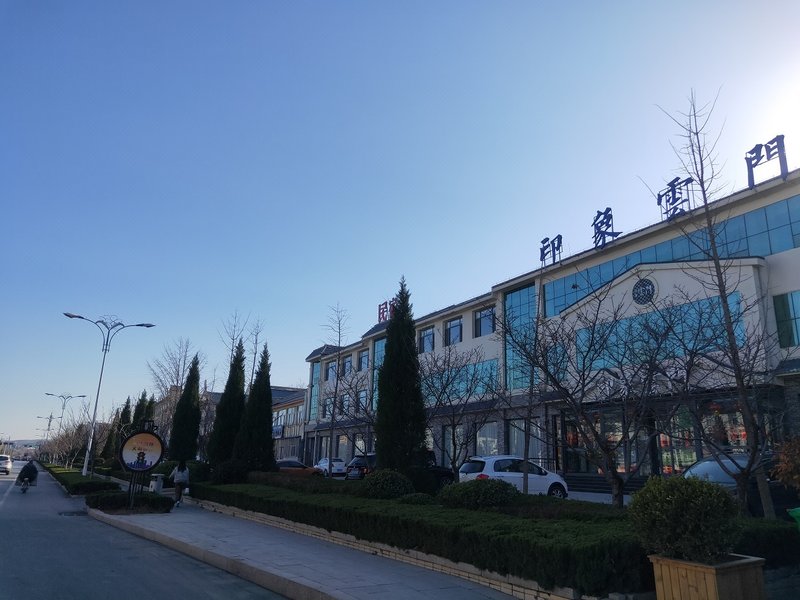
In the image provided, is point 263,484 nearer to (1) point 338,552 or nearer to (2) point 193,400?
(1) point 338,552

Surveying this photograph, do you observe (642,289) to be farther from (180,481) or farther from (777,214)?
(180,481)

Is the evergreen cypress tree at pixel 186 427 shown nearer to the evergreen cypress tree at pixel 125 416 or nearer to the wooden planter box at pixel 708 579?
the evergreen cypress tree at pixel 125 416

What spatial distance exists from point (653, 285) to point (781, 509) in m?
14.2

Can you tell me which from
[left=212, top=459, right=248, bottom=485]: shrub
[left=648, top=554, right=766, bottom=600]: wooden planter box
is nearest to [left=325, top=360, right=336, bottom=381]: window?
[left=212, top=459, right=248, bottom=485]: shrub

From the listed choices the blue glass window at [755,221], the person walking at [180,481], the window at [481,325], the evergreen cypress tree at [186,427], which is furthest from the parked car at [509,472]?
the evergreen cypress tree at [186,427]

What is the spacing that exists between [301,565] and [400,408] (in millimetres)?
7186

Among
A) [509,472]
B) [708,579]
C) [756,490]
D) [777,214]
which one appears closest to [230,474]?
[509,472]

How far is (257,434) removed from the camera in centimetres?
2272

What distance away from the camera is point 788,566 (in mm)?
7262

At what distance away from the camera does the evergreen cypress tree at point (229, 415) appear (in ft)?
82.4

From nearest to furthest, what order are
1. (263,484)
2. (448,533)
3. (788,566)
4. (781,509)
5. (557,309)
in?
1. (788,566)
2. (448,533)
3. (781,509)
4. (263,484)
5. (557,309)

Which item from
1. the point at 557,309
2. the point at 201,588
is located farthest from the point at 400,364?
the point at 557,309

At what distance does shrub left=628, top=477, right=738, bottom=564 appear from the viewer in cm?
582

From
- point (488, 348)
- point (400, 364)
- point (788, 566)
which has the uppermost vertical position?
point (488, 348)
